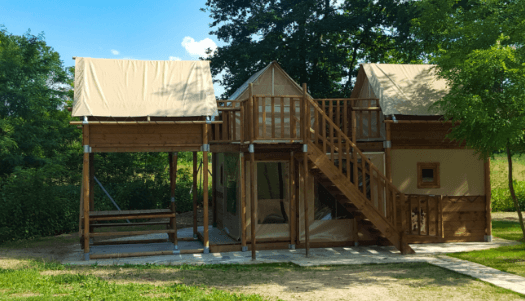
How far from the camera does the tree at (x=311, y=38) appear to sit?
19.6 m

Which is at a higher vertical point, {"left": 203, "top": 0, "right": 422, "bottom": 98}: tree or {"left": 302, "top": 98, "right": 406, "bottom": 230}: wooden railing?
{"left": 203, "top": 0, "right": 422, "bottom": 98}: tree

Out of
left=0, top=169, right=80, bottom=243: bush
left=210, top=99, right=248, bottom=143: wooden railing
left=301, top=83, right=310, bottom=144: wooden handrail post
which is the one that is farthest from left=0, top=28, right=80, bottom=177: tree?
left=301, top=83, right=310, bottom=144: wooden handrail post

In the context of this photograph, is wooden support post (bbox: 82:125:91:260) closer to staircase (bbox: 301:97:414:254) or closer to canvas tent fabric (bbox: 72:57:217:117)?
canvas tent fabric (bbox: 72:57:217:117)

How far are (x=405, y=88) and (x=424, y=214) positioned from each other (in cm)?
352

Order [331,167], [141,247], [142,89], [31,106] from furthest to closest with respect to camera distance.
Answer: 1. [31,106]
2. [141,247]
3. [142,89]
4. [331,167]

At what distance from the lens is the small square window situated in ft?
43.0

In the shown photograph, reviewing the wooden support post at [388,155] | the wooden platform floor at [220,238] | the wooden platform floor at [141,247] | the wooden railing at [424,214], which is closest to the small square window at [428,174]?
the wooden railing at [424,214]

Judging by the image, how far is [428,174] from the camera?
523 inches

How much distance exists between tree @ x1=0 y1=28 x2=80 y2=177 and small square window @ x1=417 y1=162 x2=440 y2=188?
12.6 m

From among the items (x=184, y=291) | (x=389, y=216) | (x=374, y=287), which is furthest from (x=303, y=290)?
(x=389, y=216)

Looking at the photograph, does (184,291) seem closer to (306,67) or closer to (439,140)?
(439,140)

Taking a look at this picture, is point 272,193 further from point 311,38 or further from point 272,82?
point 311,38

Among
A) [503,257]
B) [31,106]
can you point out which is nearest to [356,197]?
[503,257]

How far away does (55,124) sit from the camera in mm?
19953
